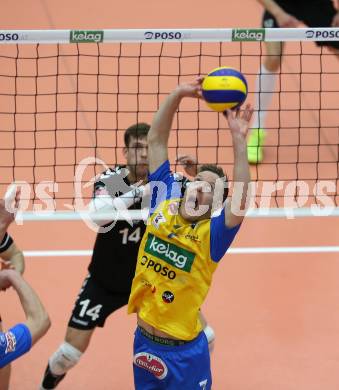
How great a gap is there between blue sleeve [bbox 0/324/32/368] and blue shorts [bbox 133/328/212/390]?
632 mm

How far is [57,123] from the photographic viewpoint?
28.7ft

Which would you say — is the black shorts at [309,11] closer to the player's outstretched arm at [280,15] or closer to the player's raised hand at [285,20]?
the player's outstretched arm at [280,15]

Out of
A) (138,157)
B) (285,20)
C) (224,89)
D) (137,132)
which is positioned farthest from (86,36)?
(285,20)

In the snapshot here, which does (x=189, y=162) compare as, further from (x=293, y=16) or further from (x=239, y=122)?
(x=293, y=16)

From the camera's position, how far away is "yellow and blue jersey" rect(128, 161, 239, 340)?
4160 mm

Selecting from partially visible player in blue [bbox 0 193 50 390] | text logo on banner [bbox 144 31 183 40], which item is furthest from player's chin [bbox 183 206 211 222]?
text logo on banner [bbox 144 31 183 40]

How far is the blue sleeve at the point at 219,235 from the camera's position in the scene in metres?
4.04

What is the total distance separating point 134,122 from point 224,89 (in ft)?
14.5

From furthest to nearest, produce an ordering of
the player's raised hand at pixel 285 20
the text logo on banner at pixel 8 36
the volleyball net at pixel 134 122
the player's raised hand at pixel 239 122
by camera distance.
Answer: the player's raised hand at pixel 285 20, the volleyball net at pixel 134 122, the text logo on banner at pixel 8 36, the player's raised hand at pixel 239 122

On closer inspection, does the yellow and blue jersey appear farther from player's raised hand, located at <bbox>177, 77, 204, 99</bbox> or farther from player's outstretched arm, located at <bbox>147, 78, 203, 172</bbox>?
player's raised hand, located at <bbox>177, 77, 204, 99</bbox>

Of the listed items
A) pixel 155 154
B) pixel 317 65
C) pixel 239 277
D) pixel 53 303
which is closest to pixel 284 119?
pixel 317 65

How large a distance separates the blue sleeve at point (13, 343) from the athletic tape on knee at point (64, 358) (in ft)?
3.83

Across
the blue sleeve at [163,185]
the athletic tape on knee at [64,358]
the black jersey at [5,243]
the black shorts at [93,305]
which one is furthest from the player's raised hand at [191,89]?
the athletic tape on knee at [64,358]

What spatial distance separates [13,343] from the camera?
3869mm
